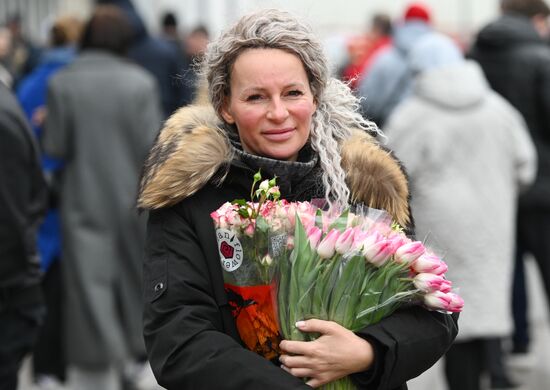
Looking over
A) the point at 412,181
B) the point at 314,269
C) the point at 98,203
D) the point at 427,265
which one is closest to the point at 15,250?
the point at 314,269

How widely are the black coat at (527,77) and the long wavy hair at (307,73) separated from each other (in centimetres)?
467

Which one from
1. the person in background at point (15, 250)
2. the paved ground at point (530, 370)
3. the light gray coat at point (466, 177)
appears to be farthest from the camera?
the paved ground at point (530, 370)

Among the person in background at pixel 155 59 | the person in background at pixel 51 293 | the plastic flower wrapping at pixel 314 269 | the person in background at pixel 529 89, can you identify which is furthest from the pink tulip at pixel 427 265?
the person in background at pixel 155 59

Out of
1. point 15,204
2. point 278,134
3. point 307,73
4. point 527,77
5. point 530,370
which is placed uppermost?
point 307,73

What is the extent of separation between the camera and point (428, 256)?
3.09 meters

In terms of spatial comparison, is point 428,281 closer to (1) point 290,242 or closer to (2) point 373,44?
(1) point 290,242

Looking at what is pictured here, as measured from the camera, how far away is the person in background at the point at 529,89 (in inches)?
313

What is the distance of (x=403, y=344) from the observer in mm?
3115

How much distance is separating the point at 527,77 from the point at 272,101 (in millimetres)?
4999

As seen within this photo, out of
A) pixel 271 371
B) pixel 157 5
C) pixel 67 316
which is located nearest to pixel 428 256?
pixel 271 371

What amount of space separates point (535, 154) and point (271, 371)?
5.26 meters

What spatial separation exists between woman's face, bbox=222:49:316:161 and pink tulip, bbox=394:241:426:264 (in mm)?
414

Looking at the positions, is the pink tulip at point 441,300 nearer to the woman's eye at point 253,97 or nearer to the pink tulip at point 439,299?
the pink tulip at point 439,299

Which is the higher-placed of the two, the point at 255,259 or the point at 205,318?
the point at 255,259
